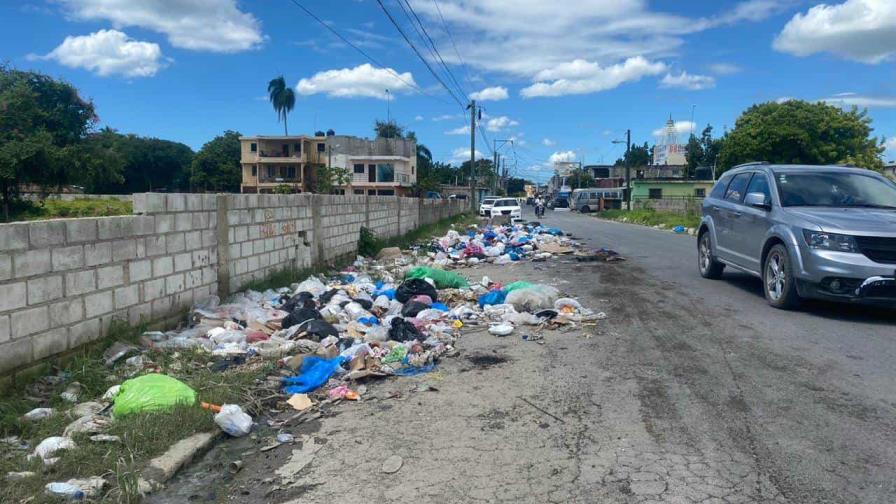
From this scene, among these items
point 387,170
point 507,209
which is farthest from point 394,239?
point 387,170

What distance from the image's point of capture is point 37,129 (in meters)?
43.5

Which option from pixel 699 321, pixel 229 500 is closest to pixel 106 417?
pixel 229 500

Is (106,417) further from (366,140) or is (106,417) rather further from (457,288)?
(366,140)

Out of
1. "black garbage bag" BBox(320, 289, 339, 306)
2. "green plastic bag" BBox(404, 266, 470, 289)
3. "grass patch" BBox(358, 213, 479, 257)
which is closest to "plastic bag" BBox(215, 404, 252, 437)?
"black garbage bag" BBox(320, 289, 339, 306)

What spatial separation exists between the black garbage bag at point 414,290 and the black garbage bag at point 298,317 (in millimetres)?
1717

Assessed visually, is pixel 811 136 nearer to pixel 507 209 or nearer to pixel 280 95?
pixel 507 209

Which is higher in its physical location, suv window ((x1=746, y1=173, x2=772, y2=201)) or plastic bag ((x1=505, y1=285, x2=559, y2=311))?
suv window ((x1=746, y1=173, x2=772, y2=201))

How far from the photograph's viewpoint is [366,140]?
85.0m

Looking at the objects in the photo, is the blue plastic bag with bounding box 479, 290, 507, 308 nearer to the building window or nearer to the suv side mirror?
the suv side mirror

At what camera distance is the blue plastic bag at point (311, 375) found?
18.1 feet

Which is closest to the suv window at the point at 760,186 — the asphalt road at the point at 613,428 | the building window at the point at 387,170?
the asphalt road at the point at 613,428

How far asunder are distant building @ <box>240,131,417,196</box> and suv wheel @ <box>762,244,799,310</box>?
69.7 metres

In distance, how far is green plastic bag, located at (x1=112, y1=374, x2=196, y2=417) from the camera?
4.66 metres

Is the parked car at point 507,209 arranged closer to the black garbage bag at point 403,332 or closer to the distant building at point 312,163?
the black garbage bag at point 403,332
